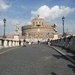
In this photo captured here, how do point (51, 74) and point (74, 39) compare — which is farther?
point (74, 39)

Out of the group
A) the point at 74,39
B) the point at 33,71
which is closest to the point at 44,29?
the point at 74,39

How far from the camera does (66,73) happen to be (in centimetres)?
823

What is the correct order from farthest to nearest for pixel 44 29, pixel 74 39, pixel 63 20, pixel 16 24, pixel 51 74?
pixel 44 29
pixel 16 24
pixel 63 20
pixel 74 39
pixel 51 74

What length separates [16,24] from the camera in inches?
2281

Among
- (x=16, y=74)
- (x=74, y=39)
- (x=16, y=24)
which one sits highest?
(x=16, y=24)

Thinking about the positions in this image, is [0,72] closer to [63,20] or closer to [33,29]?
[63,20]

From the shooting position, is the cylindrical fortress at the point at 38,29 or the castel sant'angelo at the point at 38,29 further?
Answer: the cylindrical fortress at the point at 38,29

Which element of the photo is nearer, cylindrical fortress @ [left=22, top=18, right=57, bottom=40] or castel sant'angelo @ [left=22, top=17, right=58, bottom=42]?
castel sant'angelo @ [left=22, top=17, right=58, bottom=42]

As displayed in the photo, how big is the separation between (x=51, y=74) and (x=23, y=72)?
1.25 meters

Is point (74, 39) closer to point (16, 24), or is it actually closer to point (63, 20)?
point (63, 20)

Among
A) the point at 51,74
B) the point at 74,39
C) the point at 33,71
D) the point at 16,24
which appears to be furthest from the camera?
the point at 16,24

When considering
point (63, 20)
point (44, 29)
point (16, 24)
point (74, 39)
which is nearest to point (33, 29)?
point (44, 29)

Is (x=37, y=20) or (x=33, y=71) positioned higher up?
(x=37, y=20)

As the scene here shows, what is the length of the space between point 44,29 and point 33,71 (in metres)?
121
